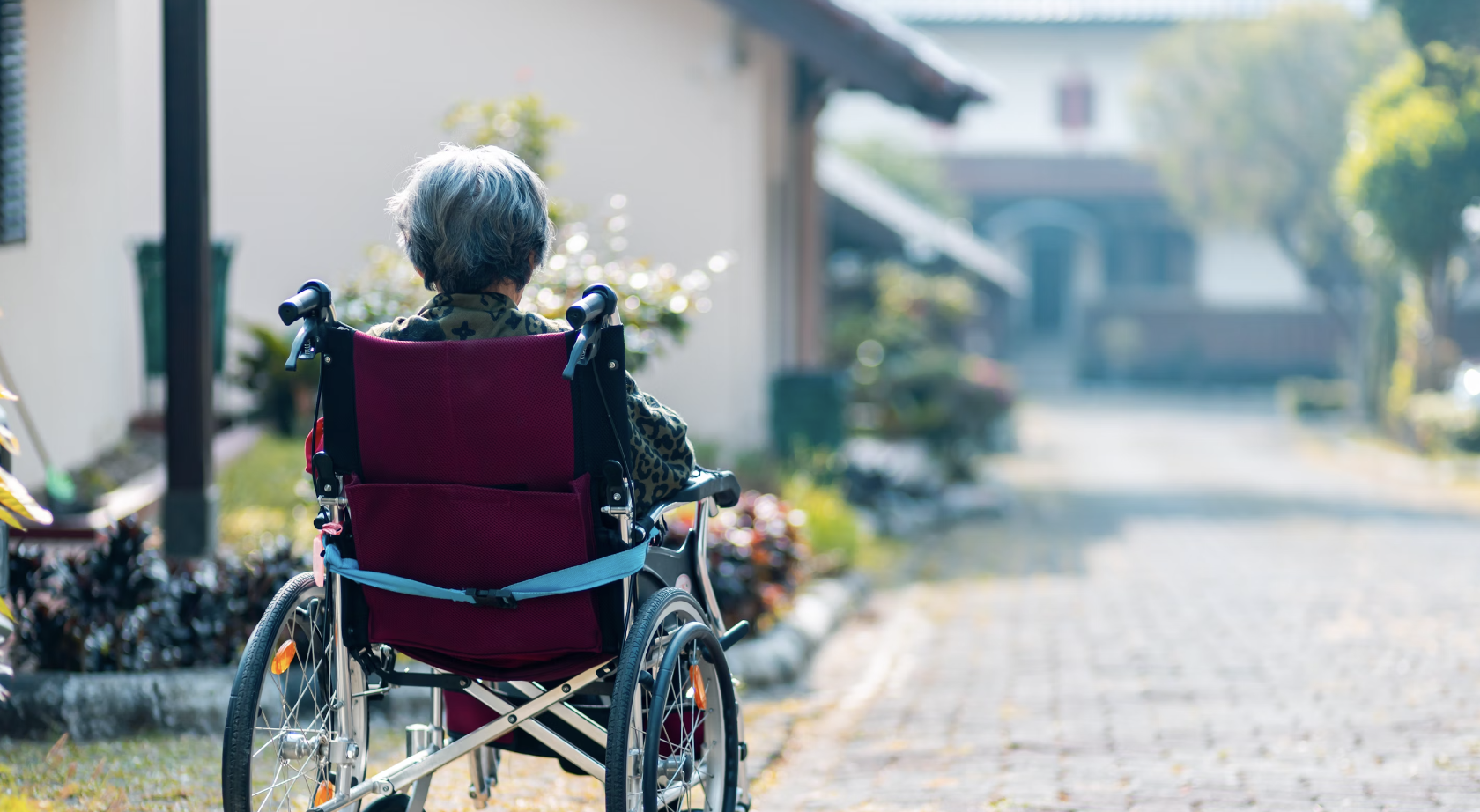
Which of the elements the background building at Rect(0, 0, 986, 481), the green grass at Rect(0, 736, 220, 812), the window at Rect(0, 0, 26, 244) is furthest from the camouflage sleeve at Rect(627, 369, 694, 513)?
the background building at Rect(0, 0, 986, 481)

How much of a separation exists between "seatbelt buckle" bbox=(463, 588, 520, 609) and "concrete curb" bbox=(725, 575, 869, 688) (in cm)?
253

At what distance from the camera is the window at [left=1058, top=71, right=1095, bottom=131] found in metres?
34.6

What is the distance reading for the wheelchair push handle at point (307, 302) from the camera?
303 centimetres

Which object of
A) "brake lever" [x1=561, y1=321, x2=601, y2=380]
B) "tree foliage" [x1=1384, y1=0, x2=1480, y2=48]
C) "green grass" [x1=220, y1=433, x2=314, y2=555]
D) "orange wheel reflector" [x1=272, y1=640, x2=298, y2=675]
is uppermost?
"tree foliage" [x1=1384, y1=0, x2=1480, y2=48]

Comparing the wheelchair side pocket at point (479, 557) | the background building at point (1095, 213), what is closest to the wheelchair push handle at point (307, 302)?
the wheelchair side pocket at point (479, 557)

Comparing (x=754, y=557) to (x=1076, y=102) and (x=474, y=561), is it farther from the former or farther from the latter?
(x=1076, y=102)

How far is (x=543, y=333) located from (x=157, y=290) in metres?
6.60

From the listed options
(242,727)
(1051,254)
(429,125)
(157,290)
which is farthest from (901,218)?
→ (1051,254)

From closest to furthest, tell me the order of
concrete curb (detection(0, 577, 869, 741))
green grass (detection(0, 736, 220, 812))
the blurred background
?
green grass (detection(0, 736, 220, 812)), concrete curb (detection(0, 577, 869, 741)), the blurred background

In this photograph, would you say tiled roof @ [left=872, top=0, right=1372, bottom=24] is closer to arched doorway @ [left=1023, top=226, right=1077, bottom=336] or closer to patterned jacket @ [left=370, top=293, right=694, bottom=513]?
arched doorway @ [left=1023, top=226, right=1077, bottom=336]

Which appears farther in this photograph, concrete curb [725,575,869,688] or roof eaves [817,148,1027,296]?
roof eaves [817,148,1027,296]

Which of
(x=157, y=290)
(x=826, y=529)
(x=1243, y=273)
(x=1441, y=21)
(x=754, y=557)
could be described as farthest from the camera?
(x=1243, y=273)

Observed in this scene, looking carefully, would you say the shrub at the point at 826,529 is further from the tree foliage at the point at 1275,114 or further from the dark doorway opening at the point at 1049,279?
the dark doorway opening at the point at 1049,279

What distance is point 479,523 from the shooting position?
310 cm
